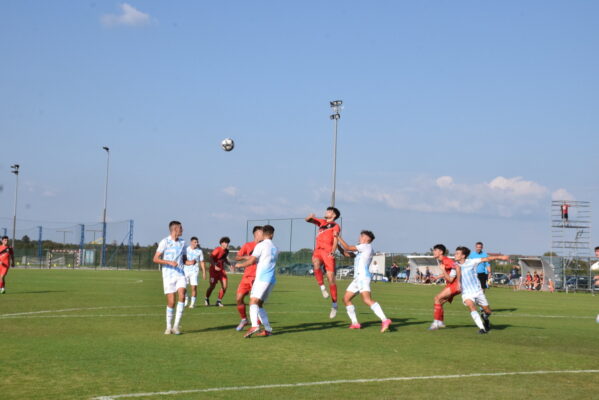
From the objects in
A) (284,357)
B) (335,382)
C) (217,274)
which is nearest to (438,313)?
(284,357)

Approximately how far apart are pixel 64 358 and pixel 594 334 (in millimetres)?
11547

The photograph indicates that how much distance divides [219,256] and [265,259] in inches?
300

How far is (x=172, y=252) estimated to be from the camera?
1374 centimetres

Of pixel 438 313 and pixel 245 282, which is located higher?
pixel 245 282

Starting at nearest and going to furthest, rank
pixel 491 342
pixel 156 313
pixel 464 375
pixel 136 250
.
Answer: pixel 464 375
pixel 491 342
pixel 156 313
pixel 136 250

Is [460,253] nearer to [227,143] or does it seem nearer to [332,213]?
[332,213]

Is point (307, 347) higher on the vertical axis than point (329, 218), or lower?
lower

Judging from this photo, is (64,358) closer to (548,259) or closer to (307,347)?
(307,347)

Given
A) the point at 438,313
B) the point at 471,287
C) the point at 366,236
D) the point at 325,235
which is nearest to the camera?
the point at 366,236

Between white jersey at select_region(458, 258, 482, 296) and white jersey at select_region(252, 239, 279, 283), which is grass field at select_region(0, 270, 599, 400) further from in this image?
white jersey at select_region(252, 239, 279, 283)

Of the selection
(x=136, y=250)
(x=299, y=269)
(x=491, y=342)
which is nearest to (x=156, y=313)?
(x=491, y=342)

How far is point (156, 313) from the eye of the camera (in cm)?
1836

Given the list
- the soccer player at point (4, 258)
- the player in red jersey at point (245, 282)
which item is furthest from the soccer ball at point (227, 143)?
the player in red jersey at point (245, 282)

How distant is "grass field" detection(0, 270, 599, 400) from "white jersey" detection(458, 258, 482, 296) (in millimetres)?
973
